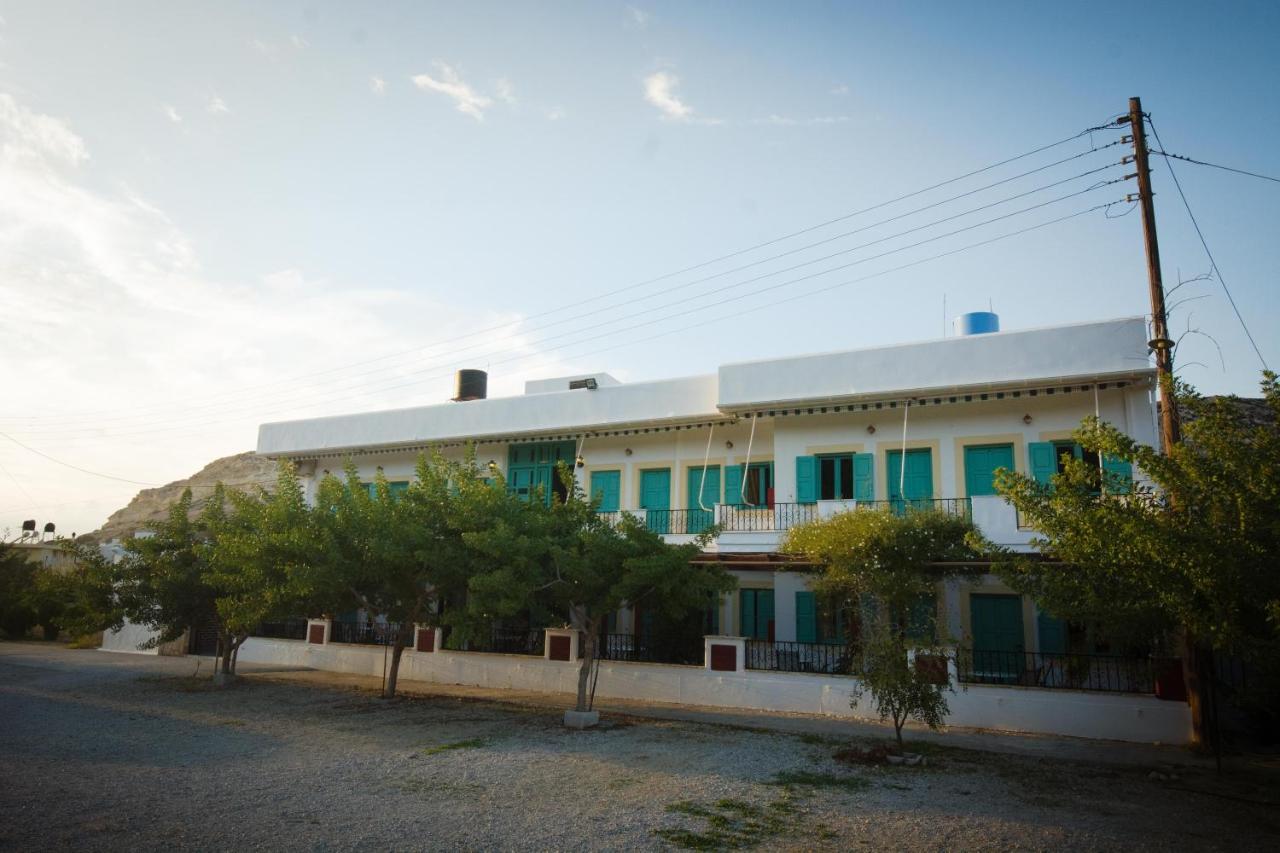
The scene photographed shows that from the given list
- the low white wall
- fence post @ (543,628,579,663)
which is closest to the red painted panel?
the low white wall

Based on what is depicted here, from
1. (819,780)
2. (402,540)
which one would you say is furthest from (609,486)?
(819,780)

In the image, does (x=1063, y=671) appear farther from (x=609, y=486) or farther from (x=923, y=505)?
(x=609, y=486)

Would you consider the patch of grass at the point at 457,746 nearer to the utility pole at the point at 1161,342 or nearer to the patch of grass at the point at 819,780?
the patch of grass at the point at 819,780

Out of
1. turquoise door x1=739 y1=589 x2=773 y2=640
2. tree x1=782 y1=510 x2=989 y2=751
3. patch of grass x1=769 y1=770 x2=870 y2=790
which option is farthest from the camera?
turquoise door x1=739 y1=589 x2=773 y2=640

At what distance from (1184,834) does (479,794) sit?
691 centimetres

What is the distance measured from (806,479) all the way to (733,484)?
1.98 metres

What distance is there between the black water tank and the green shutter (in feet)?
44.7

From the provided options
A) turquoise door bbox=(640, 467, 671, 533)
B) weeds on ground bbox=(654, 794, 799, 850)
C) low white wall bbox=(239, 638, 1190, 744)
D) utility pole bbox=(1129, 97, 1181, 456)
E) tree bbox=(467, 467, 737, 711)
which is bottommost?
weeds on ground bbox=(654, 794, 799, 850)

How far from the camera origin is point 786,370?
18125 mm

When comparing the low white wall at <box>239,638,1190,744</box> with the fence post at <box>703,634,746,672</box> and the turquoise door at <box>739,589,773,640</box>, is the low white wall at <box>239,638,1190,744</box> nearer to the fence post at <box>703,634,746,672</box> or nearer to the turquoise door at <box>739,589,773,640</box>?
the fence post at <box>703,634,746,672</box>

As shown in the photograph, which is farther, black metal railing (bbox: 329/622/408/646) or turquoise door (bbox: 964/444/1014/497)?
black metal railing (bbox: 329/622/408/646)

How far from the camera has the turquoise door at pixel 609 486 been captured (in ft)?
67.9

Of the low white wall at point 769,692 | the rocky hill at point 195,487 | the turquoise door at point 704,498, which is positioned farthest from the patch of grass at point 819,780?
the rocky hill at point 195,487

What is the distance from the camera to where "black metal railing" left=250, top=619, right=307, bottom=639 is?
22416 mm
